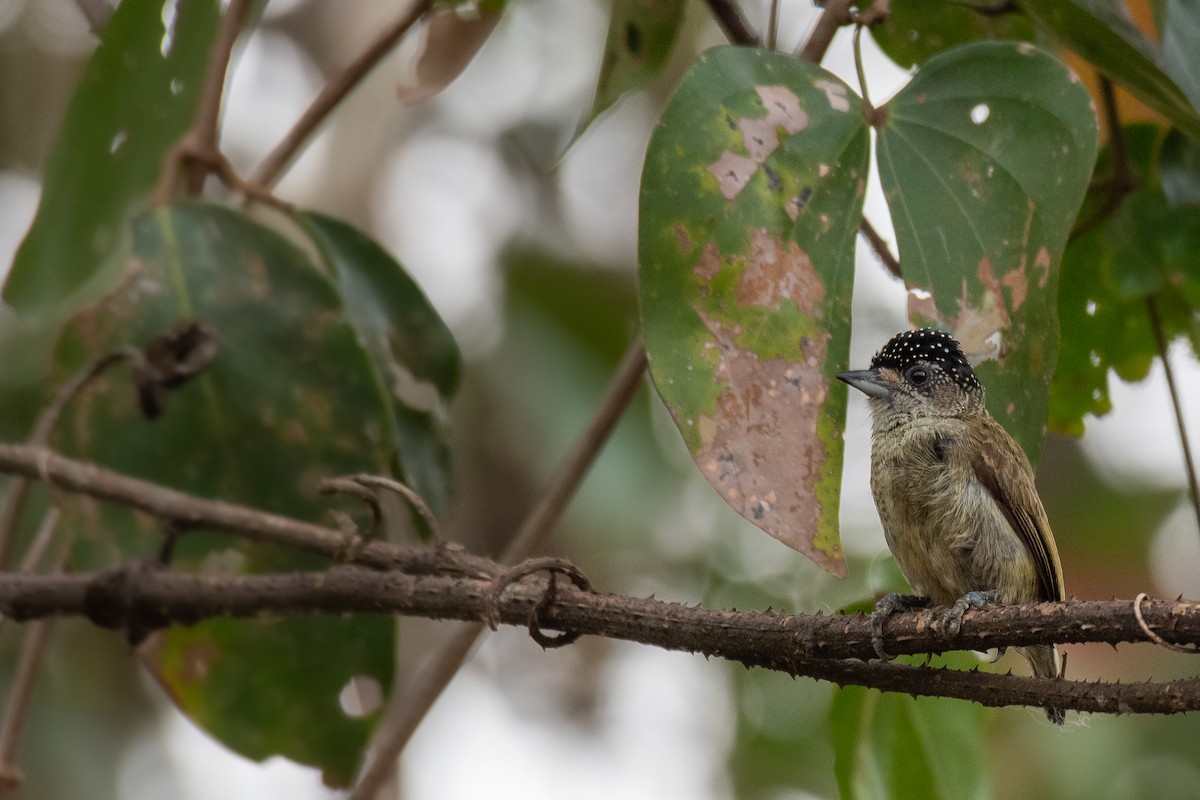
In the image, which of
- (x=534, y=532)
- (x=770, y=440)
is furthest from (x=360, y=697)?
(x=770, y=440)

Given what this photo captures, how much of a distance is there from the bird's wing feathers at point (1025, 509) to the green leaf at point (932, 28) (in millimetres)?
920

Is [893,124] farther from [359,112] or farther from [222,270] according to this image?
[359,112]

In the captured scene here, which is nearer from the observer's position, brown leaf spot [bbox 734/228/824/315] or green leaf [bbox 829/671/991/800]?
brown leaf spot [bbox 734/228/824/315]

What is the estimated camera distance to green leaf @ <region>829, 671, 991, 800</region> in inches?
94.1

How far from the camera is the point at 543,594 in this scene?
71.6 inches

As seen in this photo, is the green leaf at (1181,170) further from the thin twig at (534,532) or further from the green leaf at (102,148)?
the green leaf at (102,148)

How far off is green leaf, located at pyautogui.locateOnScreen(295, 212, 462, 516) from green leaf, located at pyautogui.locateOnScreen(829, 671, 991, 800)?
1.01m

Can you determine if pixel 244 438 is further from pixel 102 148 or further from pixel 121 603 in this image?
pixel 102 148

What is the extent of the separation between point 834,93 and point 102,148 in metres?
1.32

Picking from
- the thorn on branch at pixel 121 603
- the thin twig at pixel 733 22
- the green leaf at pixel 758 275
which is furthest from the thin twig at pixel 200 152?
the green leaf at pixel 758 275

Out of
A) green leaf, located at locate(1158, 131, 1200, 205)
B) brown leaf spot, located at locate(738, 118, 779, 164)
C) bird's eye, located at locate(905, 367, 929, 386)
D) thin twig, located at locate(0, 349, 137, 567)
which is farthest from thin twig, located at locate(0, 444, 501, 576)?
green leaf, located at locate(1158, 131, 1200, 205)

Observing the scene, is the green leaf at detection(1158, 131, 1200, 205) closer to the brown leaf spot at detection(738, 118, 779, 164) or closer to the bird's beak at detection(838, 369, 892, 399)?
the bird's beak at detection(838, 369, 892, 399)

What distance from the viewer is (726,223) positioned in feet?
6.31

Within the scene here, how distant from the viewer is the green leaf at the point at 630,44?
2.62m
